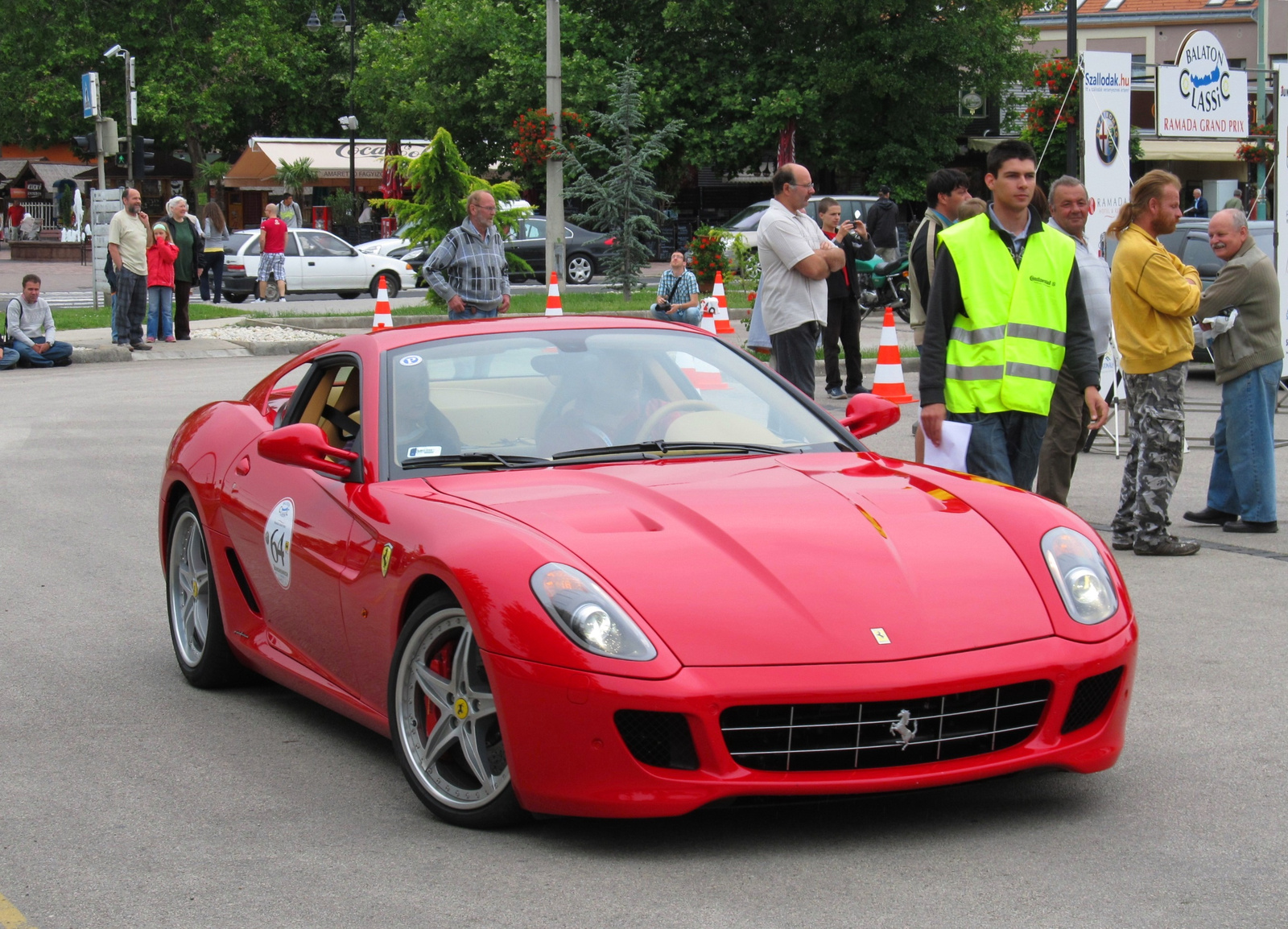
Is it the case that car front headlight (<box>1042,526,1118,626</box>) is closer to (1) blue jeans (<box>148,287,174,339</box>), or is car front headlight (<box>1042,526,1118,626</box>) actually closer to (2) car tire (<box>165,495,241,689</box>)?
(2) car tire (<box>165,495,241,689</box>)

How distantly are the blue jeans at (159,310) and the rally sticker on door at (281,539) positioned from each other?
1819 cm

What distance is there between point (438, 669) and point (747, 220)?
102 feet

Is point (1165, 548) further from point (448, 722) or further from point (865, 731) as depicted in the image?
point (448, 722)

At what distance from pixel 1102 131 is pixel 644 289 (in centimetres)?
1675

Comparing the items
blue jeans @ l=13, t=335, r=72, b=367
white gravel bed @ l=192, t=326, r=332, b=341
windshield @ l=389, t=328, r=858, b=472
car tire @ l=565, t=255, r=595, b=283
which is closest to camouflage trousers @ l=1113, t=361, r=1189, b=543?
windshield @ l=389, t=328, r=858, b=472

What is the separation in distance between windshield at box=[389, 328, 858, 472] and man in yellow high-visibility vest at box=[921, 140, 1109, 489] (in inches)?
49.9

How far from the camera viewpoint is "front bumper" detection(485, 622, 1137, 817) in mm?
3762

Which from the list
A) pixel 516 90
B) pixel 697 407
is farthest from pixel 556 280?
pixel 516 90

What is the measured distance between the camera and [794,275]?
9.80m

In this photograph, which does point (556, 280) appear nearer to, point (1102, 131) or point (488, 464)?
point (1102, 131)

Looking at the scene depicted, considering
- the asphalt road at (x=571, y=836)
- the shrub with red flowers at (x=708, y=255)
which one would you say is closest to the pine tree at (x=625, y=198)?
the shrub with red flowers at (x=708, y=255)

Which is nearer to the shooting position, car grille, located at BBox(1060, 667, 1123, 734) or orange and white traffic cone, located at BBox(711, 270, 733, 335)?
car grille, located at BBox(1060, 667, 1123, 734)

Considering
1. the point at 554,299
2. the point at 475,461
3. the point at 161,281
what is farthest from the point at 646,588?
the point at 161,281

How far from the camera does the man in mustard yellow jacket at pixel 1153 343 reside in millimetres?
8156
